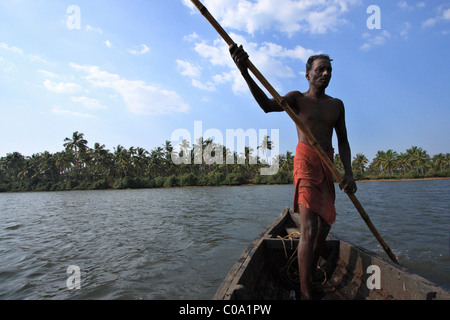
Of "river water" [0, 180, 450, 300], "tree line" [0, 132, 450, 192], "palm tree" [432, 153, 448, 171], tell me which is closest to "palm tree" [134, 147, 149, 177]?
"tree line" [0, 132, 450, 192]

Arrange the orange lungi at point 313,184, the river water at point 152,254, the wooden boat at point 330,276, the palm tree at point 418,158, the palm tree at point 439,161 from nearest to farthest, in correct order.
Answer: the wooden boat at point 330,276 < the orange lungi at point 313,184 < the river water at point 152,254 < the palm tree at point 418,158 < the palm tree at point 439,161

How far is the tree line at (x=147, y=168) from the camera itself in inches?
1987

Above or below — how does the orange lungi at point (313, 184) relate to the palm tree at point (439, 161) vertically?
below

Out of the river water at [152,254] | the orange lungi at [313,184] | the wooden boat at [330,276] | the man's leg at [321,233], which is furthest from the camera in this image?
the river water at [152,254]

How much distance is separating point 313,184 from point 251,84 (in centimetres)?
104

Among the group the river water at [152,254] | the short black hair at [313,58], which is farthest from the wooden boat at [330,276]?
the short black hair at [313,58]

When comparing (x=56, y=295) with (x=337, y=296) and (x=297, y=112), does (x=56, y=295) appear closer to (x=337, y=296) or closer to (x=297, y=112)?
(x=337, y=296)

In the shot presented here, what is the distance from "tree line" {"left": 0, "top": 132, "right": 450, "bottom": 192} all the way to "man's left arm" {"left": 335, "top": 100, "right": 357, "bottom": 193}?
46715mm

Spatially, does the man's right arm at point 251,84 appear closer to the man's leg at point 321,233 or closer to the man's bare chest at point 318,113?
the man's bare chest at point 318,113

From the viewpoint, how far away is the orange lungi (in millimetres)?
2170

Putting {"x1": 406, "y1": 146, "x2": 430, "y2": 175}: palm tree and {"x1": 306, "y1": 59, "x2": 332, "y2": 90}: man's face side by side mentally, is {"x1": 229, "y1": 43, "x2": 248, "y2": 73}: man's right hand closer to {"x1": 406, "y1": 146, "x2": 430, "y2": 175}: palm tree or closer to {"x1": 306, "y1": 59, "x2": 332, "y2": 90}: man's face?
{"x1": 306, "y1": 59, "x2": 332, "y2": 90}: man's face

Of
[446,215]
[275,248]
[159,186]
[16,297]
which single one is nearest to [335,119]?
[275,248]
